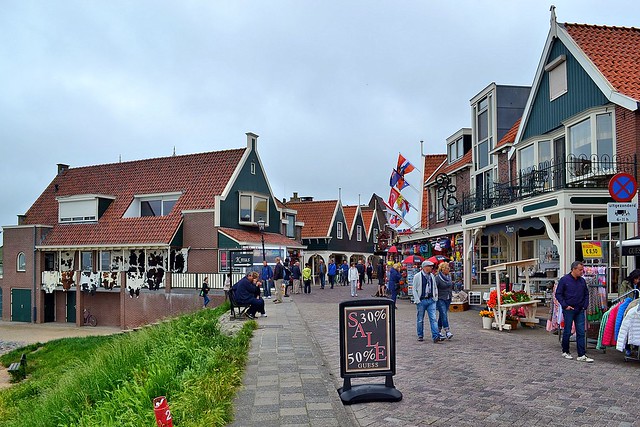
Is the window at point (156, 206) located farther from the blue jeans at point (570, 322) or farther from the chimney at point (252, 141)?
the blue jeans at point (570, 322)

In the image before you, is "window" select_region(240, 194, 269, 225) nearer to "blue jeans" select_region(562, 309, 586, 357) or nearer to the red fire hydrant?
"blue jeans" select_region(562, 309, 586, 357)

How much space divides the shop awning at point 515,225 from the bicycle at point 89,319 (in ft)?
79.7

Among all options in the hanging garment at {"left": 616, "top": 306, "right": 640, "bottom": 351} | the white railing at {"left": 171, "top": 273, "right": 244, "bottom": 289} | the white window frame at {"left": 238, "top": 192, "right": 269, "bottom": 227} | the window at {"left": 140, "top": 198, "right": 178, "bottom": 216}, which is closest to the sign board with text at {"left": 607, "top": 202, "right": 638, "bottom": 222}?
the hanging garment at {"left": 616, "top": 306, "right": 640, "bottom": 351}

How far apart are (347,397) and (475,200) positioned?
1516 centimetres

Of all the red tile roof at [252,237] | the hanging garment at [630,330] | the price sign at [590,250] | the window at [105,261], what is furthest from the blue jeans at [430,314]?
the window at [105,261]

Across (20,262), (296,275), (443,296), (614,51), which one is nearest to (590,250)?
(443,296)

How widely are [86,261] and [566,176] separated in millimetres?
28231

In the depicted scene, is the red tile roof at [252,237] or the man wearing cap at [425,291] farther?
the red tile roof at [252,237]

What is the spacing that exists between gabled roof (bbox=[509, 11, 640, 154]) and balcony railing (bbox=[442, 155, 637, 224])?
153 centimetres

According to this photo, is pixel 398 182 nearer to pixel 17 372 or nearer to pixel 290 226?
pixel 290 226

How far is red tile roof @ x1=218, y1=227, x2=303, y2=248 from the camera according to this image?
31641 millimetres

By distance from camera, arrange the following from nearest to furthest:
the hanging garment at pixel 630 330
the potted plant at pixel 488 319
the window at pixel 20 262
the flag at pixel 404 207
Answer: the hanging garment at pixel 630 330
the potted plant at pixel 488 319
the flag at pixel 404 207
the window at pixel 20 262

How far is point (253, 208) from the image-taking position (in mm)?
35125

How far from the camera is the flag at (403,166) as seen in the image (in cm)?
3172
